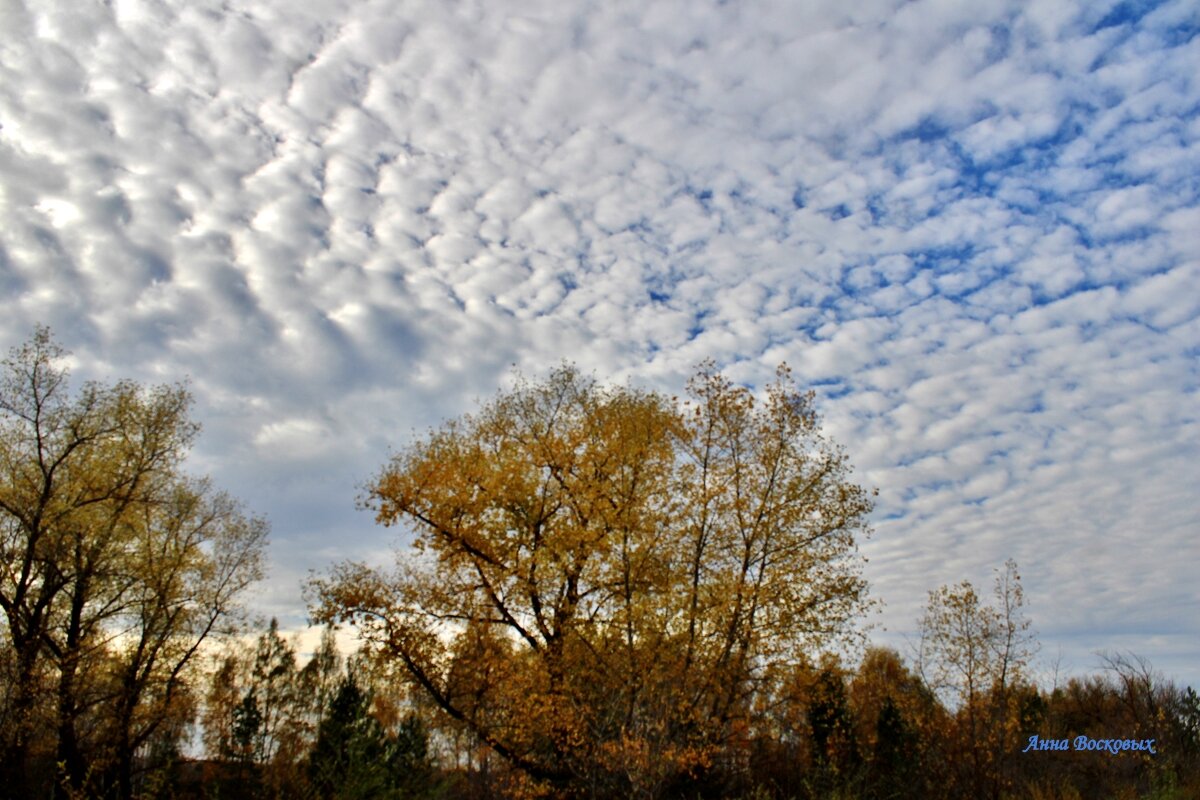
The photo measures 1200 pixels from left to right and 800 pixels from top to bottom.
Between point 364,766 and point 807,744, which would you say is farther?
point 807,744

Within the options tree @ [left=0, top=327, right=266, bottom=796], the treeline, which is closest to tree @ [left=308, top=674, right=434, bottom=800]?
the treeline

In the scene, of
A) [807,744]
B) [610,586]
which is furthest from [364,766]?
[807,744]

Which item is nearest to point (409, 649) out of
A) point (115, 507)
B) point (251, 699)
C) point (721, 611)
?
point (721, 611)

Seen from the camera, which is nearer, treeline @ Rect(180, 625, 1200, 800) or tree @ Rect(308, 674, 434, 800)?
tree @ Rect(308, 674, 434, 800)

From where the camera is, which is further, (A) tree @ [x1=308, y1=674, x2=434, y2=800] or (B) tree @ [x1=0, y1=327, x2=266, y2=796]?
(B) tree @ [x1=0, y1=327, x2=266, y2=796]

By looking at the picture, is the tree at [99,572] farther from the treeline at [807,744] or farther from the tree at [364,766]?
the tree at [364,766]

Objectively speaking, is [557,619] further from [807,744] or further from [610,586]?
[807,744]

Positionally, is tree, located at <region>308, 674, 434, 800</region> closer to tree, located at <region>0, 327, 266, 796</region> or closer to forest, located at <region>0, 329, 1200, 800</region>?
forest, located at <region>0, 329, 1200, 800</region>

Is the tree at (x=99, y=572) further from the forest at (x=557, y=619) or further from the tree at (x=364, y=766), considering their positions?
the tree at (x=364, y=766)

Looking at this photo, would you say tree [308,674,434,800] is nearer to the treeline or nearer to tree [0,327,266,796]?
the treeline

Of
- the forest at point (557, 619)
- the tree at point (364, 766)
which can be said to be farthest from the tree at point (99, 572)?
the tree at point (364, 766)

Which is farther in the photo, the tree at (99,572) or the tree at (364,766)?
the tree at (99,572)

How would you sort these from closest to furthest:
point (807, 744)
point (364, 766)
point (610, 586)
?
1. point (364, 766)
2. point (610, 586)
3. point (807, 744)

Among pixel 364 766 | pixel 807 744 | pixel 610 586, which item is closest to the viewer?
pixel 364 766
